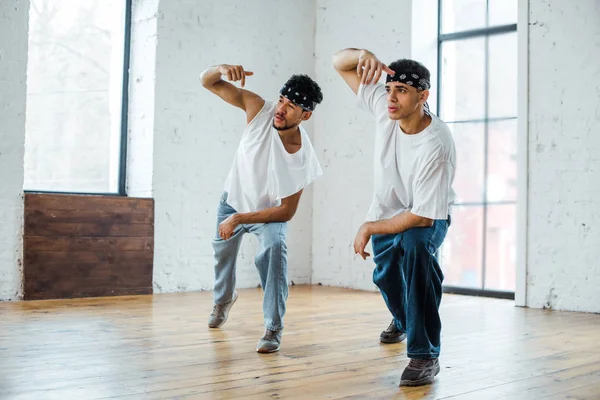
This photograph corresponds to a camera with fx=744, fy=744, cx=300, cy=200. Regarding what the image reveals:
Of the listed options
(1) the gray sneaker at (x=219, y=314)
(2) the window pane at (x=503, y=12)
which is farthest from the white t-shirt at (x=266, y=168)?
(2) the window pane at (x=503, y=12)

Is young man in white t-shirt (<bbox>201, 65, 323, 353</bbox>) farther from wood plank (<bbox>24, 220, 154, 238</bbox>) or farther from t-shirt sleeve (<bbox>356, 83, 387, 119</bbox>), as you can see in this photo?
wood plank (<bbox>24, 220, 154, 238</bbox>)

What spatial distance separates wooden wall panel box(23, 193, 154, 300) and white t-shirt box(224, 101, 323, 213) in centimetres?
214

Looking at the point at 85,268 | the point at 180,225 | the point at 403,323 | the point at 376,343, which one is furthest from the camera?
the point at 180,225

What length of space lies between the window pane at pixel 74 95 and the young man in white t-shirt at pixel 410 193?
326 centimetres

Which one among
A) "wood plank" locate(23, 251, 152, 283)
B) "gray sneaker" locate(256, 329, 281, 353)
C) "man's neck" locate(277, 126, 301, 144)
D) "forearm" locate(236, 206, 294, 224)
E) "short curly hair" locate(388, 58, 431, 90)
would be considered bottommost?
"gray sneaker" locate(256, 329, 281, 353)

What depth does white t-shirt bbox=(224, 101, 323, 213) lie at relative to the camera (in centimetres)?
363

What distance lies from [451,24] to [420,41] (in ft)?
1.24

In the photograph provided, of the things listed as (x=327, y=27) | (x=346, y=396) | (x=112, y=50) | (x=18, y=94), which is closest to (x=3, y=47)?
(x=18, y=94)

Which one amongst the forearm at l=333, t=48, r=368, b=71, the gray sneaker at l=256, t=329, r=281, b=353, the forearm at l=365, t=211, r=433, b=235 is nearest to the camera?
the forearm at l=365, t=211, r=433, b=235

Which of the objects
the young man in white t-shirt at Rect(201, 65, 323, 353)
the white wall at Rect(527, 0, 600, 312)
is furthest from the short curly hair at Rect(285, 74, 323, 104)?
the white wall at Rect(527, 0, 600, 312)

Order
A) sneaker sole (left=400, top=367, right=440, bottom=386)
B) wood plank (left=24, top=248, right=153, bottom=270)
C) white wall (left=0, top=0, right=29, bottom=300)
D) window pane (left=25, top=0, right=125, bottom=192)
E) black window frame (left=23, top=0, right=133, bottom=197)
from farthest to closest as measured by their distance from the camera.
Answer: black window frame (left=23, top=0, right=133, bottom=197)
window pane (left=25, top=0, right=125, bottom=192)
wood plank (left=24, top=248, right=153, bottom=270)
white wall (left=0, top=0, right=29, bottom=300)
sneaker sole (left=400, top=367, right=440, bottom=386)

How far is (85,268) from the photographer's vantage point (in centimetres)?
555

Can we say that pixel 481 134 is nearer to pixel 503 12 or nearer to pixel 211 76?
pixel 503 12

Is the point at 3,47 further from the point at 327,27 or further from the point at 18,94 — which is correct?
the point at 327,27
